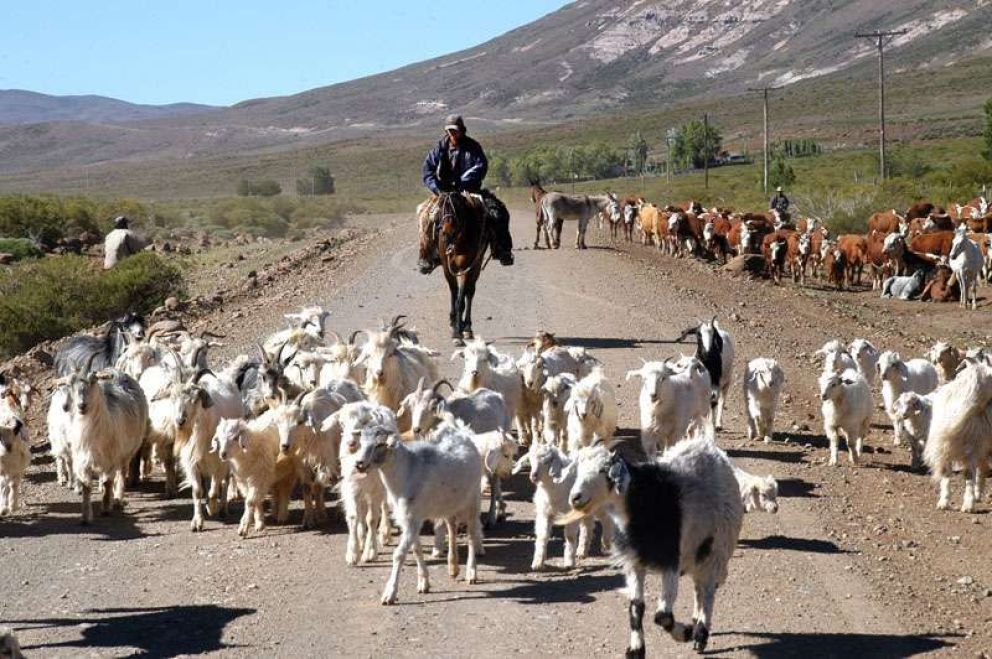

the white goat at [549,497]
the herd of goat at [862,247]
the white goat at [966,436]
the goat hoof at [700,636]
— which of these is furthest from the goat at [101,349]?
the herd of goat at [862,247]

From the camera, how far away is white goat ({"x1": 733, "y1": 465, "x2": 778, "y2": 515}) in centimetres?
1095

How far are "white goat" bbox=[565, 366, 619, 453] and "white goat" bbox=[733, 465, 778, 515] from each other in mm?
1417

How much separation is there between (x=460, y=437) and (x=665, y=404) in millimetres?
3067

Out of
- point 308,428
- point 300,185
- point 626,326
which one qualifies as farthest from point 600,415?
point 300,185

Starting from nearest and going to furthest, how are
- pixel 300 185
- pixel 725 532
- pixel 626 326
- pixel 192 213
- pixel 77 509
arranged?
pixel 725 532 → pixel 77 509 → pixel 626 326 → pixel 192 213 → pixel 300 185

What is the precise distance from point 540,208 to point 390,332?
72.2 ft

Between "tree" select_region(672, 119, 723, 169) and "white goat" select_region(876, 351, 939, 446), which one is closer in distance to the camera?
"white goat" select_region(876, 351, 939, 446)

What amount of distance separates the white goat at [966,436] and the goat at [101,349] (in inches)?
328

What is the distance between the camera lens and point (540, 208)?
35594mm

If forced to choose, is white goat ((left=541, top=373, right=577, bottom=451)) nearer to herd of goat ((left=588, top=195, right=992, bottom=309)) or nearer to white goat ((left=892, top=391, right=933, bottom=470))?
Answer: white goat ((left=892, top=391, right=933, bottom=470))

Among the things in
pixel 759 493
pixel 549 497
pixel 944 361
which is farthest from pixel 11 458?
pixel 944 361

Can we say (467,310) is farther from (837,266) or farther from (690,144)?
(690,144)

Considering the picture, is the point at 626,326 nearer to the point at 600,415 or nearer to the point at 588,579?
the point at 600,415

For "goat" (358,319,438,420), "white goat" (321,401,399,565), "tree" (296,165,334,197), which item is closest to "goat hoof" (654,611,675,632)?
"white goat" (321,401,399,565)
